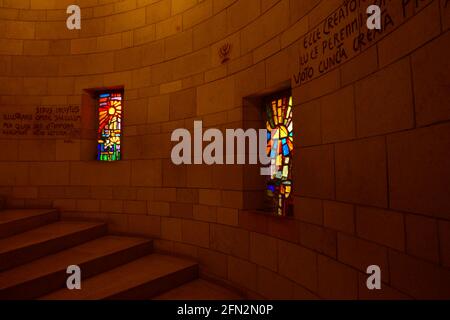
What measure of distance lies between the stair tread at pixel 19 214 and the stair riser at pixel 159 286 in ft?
6.75

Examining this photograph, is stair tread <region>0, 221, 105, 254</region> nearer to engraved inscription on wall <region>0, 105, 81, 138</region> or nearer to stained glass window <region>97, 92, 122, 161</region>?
stained glass window <region>97, 92, 122, 161</region>

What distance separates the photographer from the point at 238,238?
3.47 m

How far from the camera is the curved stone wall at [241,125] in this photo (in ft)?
5.46

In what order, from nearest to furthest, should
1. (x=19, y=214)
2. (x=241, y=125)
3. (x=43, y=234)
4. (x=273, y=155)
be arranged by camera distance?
(x=273, y=155) → (x=241, y=125) → (x=43, y=234) → (x=19, y=214)

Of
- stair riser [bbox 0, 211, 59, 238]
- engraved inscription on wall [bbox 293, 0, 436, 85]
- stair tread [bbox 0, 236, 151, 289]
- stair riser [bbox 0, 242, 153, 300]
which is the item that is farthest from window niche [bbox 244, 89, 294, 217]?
stair riser [bbox 0, 211, 59, 238]

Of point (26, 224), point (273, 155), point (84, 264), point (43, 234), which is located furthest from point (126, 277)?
point (273, 155)

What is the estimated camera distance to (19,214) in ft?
14.3

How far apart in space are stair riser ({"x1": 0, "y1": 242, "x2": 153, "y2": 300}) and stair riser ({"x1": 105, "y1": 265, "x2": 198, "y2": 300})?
681 millimetres

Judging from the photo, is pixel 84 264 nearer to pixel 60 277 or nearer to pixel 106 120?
pixel 60 277

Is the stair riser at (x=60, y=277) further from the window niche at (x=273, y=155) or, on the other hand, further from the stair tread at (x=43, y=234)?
the window niche at (x=273, y=155)

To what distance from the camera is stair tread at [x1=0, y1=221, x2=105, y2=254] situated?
137 inches

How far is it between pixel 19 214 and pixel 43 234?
2.46 feet

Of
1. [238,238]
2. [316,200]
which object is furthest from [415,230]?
[238,238]

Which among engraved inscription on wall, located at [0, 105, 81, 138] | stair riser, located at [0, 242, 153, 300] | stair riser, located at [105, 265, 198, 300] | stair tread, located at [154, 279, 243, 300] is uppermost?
engraved inscription on wall, located at [0, 105, 81, 138]
